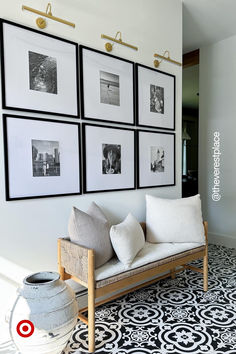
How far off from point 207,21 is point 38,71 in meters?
2.52

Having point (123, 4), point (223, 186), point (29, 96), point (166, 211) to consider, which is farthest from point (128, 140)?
point (223, 186)

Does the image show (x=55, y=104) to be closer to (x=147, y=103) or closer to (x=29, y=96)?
(x=29, y=96)

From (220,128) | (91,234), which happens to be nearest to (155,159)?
(91,234)

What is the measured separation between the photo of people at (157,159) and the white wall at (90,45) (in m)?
0.24

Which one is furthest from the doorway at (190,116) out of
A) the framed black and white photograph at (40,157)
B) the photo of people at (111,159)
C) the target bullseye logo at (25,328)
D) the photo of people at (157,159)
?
the target bullseye logo at (25,328)

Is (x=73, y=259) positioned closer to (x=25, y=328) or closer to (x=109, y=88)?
(x=25, y=328)

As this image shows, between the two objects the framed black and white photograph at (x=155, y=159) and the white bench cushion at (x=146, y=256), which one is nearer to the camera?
the white bench cushion at (x=146, y=256)

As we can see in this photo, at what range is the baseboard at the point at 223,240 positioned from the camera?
376cm

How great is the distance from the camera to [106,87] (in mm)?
2266

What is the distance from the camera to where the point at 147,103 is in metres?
2.62

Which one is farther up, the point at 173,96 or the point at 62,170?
the point at 173,96

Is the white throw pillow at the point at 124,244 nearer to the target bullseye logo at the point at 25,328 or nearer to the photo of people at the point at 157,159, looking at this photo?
the target bullseye logo at the point at 25,328

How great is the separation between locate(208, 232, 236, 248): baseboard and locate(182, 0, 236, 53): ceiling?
2895mm

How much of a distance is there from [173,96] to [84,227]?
187 cm
